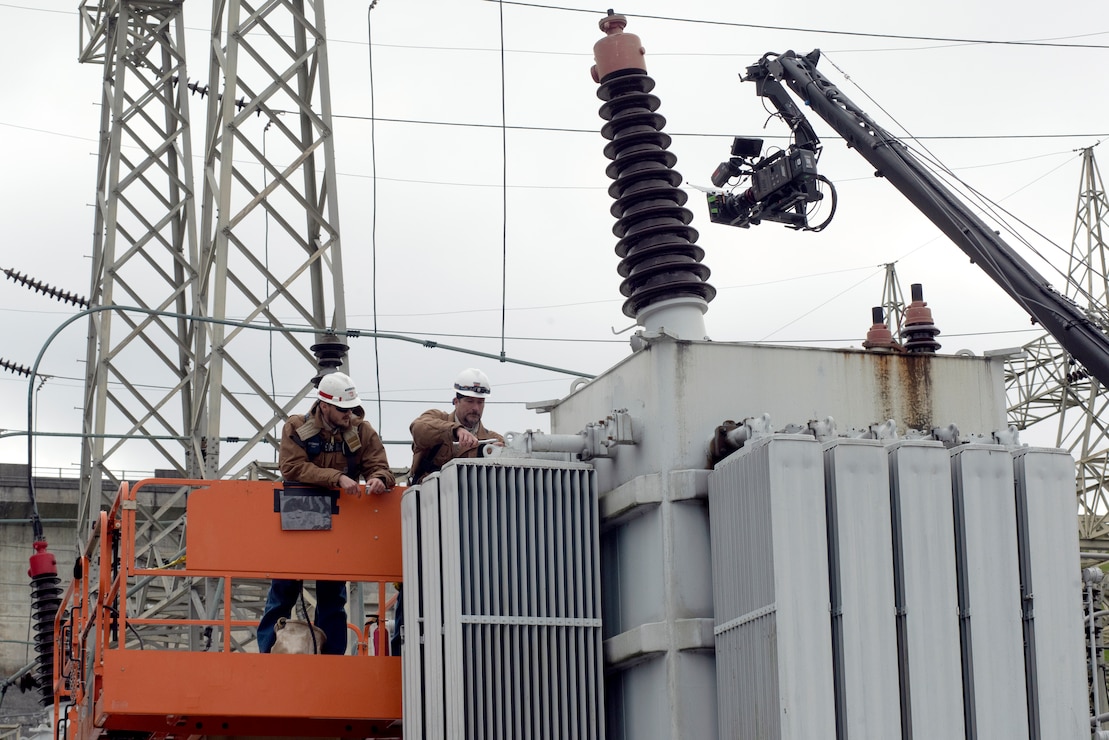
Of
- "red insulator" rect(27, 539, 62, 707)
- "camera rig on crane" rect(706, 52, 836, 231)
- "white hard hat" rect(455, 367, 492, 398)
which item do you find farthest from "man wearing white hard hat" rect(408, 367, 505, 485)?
"camera rig on crane" rect(706, 52, 836, 231)

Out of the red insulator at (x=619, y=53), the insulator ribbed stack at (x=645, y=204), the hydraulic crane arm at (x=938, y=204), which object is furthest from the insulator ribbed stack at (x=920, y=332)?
the hydraulic crane arm at (x=938, y=204)

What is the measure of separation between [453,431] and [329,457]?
31.4 inches

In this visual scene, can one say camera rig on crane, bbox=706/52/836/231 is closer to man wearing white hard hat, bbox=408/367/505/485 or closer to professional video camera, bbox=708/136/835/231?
professional video camera, bbox=708/136/835/231

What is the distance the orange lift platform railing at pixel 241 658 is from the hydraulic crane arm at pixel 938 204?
12.3 m

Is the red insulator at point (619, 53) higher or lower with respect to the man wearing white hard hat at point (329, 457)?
higher

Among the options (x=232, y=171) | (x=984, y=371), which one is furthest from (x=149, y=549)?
(x=984, y=371)

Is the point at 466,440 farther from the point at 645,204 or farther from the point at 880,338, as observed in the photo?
the point at 880,338

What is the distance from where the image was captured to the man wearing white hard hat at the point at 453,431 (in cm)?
1052

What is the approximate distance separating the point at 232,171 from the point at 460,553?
1208 cm

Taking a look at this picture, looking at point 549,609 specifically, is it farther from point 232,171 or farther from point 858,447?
point 232,171

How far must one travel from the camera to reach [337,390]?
10266 millimetres

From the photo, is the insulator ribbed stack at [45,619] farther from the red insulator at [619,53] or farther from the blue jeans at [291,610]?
the red insulator at [619,53]

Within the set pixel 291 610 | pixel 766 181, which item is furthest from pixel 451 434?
pixel 766 181

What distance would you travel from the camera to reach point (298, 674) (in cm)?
974
